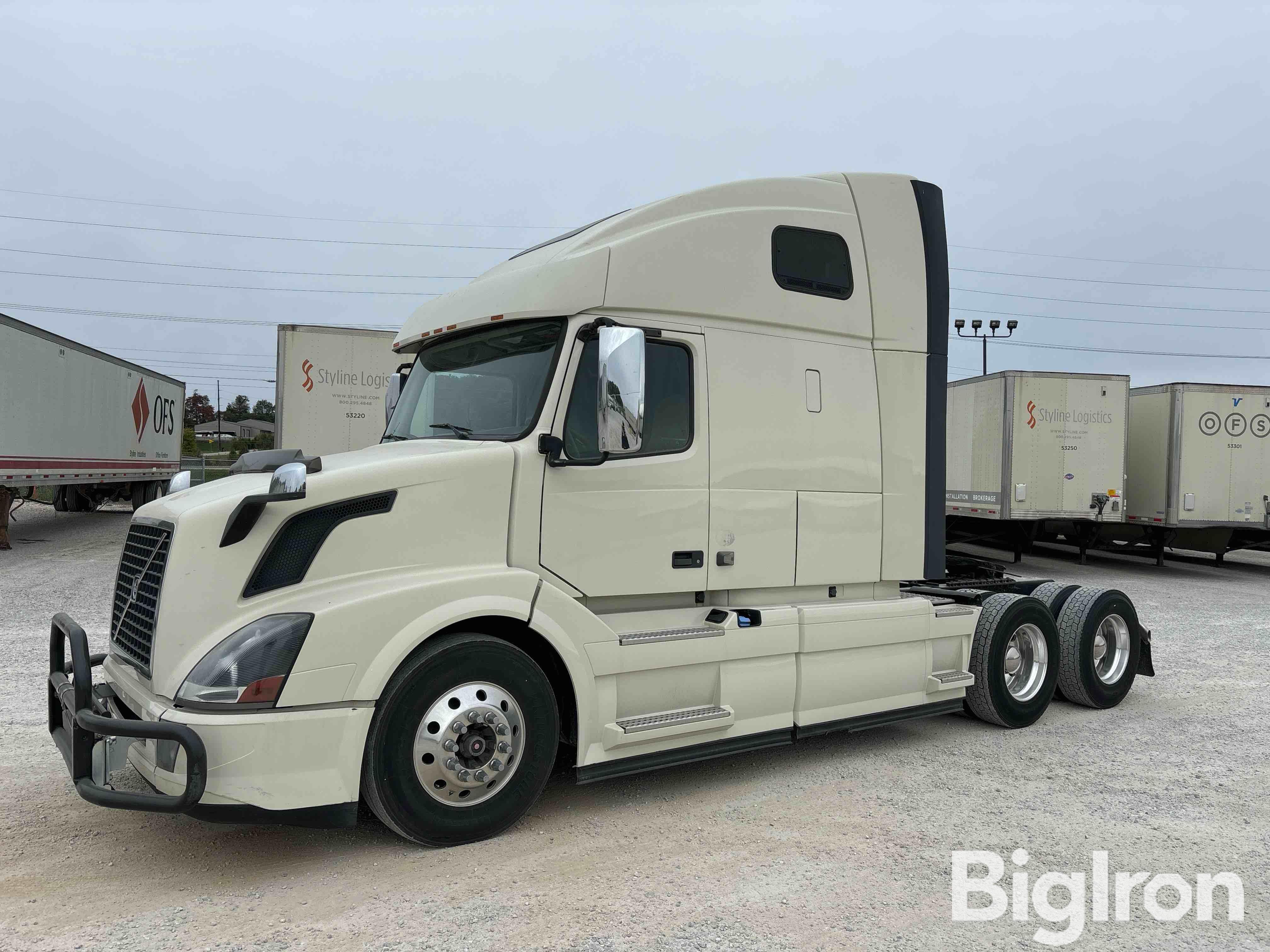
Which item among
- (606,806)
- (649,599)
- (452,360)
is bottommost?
(606,806)

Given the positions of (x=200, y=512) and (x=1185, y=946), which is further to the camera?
(x=200, y=512)

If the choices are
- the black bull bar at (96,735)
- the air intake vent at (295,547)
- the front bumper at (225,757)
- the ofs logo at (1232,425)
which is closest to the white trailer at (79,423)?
the black bull bar at (96,735)

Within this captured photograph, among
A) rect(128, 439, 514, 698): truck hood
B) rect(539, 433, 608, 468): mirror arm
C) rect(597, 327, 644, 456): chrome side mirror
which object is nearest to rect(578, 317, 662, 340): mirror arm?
rect(597, 327, 644, 456): chrome side mirror

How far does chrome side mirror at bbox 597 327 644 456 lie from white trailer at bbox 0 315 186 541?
15.8 meters

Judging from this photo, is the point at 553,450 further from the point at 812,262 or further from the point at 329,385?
the point at 329,385

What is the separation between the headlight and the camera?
149 inches

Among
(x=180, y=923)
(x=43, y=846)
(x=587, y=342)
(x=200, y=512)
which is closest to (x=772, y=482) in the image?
(x=587, y=342)

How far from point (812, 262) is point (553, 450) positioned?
7.18 feet

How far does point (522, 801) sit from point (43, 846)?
216 centimetres

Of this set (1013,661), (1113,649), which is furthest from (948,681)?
(1113,649)

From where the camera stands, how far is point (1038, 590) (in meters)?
7.43

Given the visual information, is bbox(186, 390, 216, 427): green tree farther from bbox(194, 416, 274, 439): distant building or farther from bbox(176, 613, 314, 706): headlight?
bbox(176, 613, 314, 706): headlight

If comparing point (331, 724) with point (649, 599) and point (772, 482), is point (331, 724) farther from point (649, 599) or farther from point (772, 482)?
point (772, 482)
